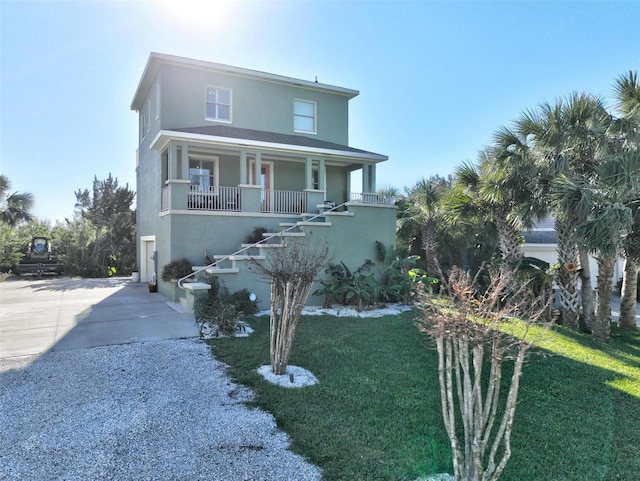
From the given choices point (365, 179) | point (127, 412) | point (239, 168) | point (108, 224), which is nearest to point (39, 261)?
point (108, 224)

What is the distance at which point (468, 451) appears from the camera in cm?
292

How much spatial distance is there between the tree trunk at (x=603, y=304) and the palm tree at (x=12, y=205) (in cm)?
2665

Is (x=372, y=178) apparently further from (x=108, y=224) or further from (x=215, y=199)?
(x=108, y=224)

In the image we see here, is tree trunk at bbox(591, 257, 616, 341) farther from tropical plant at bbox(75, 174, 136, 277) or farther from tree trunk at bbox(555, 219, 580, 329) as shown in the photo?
tropical plant at bbox(75, 174, 136, 277)

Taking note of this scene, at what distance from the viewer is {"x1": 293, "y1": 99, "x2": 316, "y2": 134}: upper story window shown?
16797mm

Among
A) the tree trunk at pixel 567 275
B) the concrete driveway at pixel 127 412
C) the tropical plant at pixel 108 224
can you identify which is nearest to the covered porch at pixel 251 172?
the concrete driveway at pixel 127 412

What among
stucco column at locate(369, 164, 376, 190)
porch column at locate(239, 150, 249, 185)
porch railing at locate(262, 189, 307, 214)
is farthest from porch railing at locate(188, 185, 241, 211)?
stucco column at locate(369, 164, 376, 190)

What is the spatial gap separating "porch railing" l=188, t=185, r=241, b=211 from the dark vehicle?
11.5 m

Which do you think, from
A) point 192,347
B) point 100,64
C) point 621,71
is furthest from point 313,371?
point 100,64

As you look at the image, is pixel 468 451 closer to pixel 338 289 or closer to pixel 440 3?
pixel 338 289

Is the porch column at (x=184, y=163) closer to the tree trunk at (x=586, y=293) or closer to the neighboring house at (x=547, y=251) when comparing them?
the tree trunk at (x=586, y=293)

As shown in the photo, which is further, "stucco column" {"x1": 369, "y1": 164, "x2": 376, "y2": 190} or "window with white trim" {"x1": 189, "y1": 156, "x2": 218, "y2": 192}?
"stucco column" {"x1": 369, "y1": 164, "x2": 376, "y2": 190}

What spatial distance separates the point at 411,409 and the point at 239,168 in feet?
41.5

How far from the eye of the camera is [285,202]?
1435 centimetres
